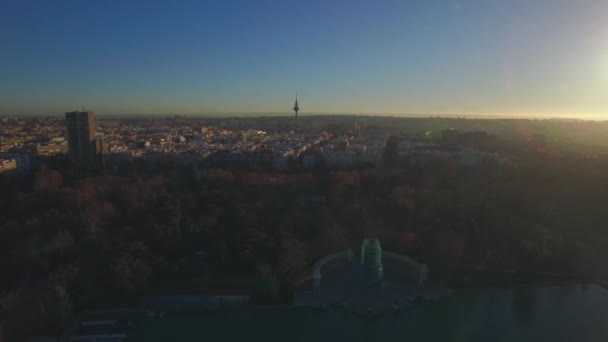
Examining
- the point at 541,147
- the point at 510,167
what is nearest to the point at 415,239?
the point at 510,167

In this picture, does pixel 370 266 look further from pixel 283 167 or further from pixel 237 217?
pixel 283 167

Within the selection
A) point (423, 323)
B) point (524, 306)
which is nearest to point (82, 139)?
point (423, 323)

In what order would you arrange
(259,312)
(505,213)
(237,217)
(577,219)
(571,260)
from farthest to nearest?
1. (577,219)
2. (505,213)
3. (237,217)
4. (571,260)
5. (259,312)

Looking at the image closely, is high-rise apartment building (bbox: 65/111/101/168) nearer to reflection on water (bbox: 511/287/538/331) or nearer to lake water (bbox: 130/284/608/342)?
lake water (bbox: 130/284/608/342)

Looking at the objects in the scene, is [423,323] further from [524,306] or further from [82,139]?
[82,139]

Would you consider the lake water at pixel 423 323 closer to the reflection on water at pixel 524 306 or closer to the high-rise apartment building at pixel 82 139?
the reflection on water at pixel 524 306

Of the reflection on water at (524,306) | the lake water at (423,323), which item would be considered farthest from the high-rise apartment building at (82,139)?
the reflection on water at (524,306)
